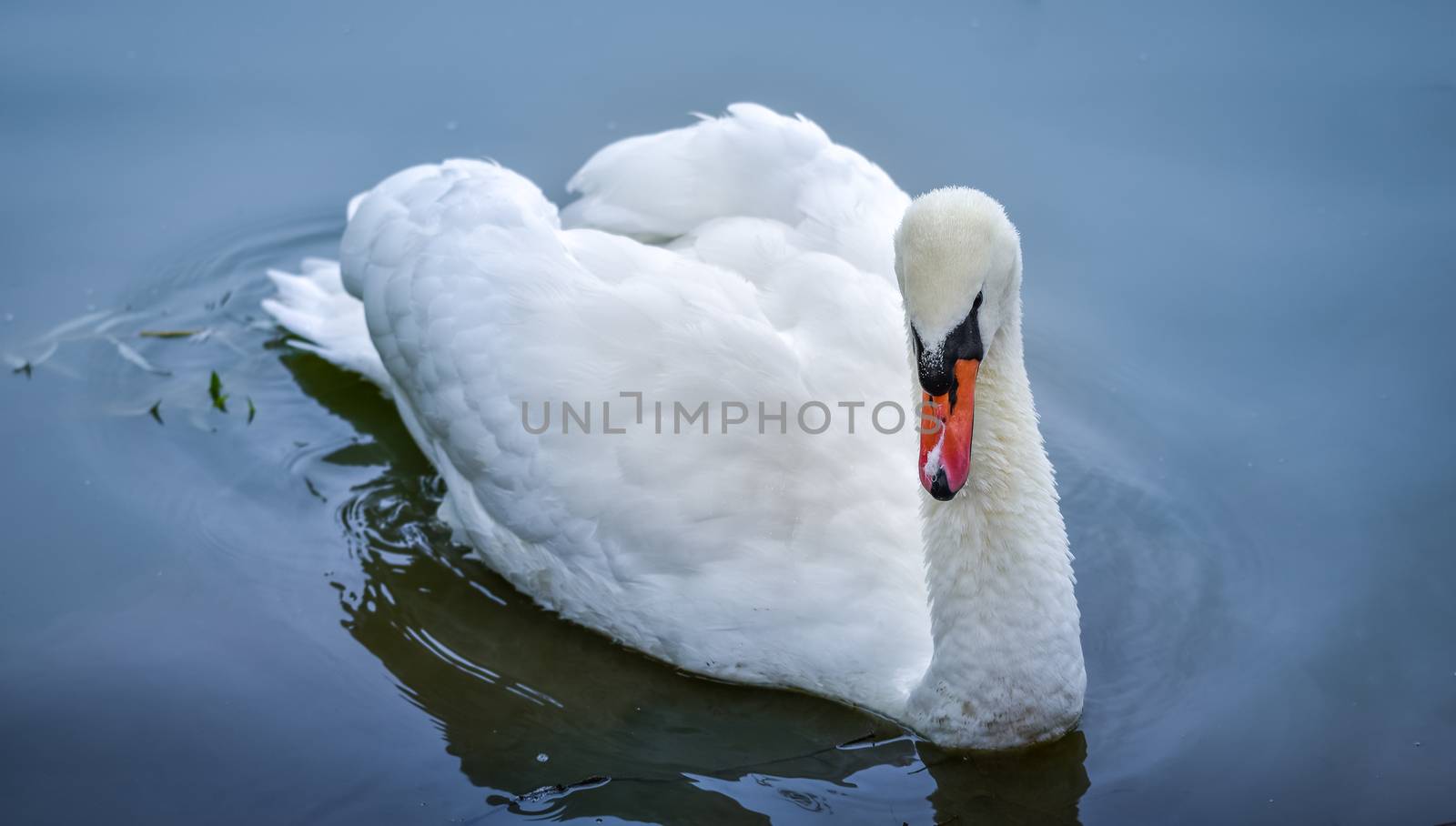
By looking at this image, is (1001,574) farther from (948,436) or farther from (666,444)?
(666,444)

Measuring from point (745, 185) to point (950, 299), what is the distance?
2.22m

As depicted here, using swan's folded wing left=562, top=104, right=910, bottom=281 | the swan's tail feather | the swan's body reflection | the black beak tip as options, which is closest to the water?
the swan's body reflection

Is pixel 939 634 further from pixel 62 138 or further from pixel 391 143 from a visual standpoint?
pixel 62 138

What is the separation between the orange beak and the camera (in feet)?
15.7

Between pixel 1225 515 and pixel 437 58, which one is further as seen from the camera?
pixel 437 58

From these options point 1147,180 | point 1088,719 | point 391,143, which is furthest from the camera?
point 391,143

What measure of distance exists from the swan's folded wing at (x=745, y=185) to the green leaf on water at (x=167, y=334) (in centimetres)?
230

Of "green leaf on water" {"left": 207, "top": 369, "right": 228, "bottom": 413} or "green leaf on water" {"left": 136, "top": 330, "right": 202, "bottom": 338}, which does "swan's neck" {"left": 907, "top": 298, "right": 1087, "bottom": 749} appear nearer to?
"green leaf on water" {"left": 207, "top": 369, "right": 228, "bottom": 413}

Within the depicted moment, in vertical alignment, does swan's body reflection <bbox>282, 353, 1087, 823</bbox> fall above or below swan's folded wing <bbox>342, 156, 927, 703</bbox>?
below

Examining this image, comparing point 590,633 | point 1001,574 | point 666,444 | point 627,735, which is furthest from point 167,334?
point 1001,574

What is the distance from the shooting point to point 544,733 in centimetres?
572

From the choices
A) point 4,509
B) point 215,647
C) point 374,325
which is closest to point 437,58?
point 374,325

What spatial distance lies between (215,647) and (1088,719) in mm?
3415

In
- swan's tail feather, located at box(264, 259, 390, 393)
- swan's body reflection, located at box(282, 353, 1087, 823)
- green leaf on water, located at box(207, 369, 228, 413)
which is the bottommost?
swan's body reflection, located at box(282, 353, 1087, 823)
